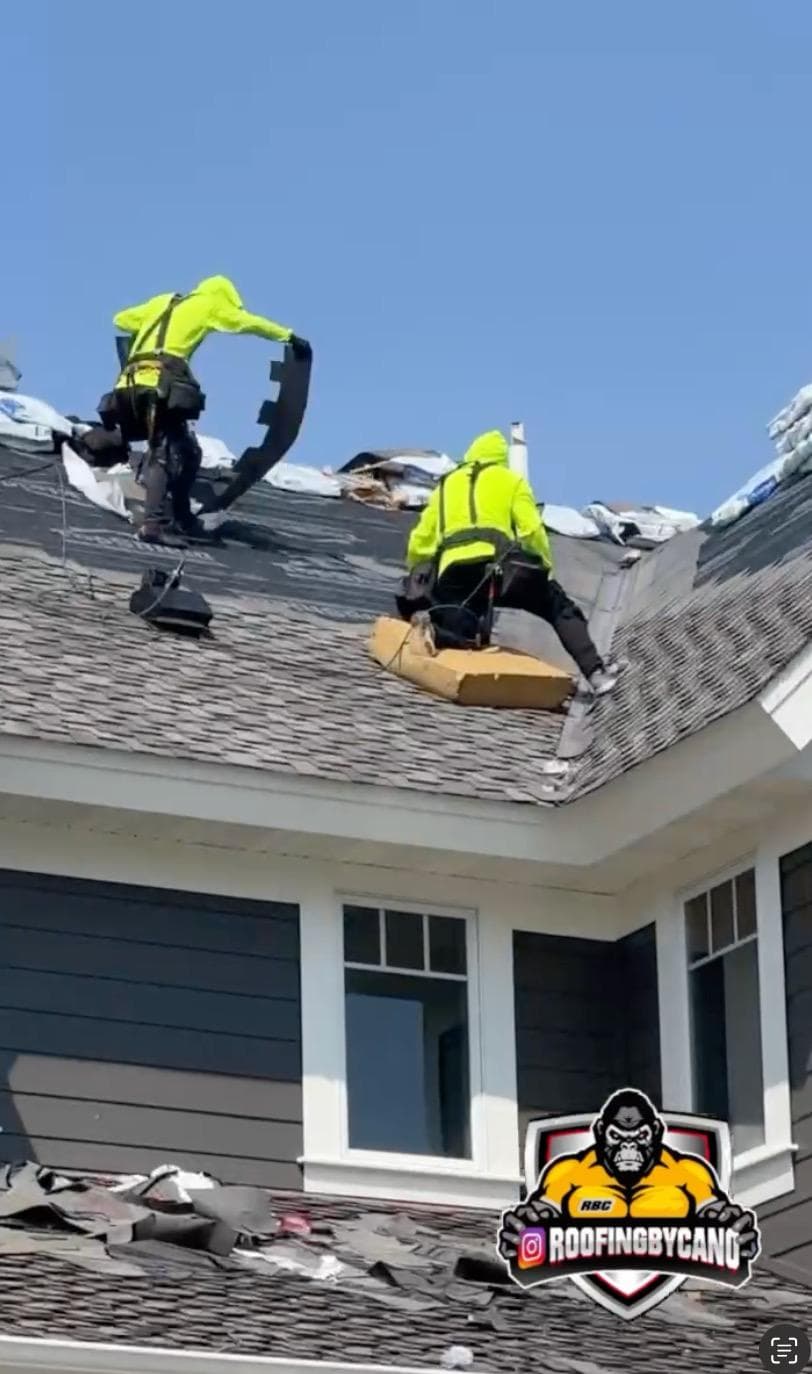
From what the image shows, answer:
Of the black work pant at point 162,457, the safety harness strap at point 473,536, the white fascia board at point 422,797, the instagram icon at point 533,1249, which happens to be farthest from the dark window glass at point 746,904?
the black work pant at point 162,457

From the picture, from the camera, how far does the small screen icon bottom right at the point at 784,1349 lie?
13844mm

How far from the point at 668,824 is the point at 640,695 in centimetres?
175

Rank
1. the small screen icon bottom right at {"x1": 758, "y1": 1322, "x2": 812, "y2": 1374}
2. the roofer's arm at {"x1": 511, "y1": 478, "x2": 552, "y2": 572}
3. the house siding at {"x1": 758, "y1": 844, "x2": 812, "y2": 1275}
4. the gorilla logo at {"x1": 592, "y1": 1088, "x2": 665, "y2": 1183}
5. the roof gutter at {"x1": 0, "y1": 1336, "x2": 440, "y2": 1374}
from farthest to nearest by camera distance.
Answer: the roofer's arm at {"x1": 511, "y1": 478, "x2": 552, "y2": 572} → the house siding at {"x1": 758, "y1": 844, "x2": 812, "y2": 1275} → the gorilla logo at {"x1": 592, "y1": 1088, "x2": 665, "y2": 1183} → the small screen icon bottom right at {"x1": 758, "y1": 1322, "x2": 812, "y2": 1374} → the roof gutter at {"x1": 0, "y1": 1336, "x2": 440, "y2": 1374}

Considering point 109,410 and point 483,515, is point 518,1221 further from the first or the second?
point 109,410

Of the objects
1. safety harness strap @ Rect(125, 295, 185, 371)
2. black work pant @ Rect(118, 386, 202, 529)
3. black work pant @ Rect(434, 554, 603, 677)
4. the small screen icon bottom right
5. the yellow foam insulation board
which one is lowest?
the small screen icon bottom right

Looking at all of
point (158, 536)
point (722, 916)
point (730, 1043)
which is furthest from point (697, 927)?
point (158, 536)

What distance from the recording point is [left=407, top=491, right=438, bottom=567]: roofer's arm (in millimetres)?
19453

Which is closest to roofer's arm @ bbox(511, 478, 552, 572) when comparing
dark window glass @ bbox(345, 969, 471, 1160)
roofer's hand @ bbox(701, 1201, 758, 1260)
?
dark window glass @ bbox(345, 969, 471, 1160)

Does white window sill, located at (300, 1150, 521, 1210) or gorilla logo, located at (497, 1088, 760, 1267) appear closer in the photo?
gorilla logo, located at (497, 1088, 760, 1267)

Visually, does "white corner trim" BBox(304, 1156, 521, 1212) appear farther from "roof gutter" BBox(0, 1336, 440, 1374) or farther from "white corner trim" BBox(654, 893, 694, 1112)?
"roof gutter" BBox(0, 1336, 440, 1374)

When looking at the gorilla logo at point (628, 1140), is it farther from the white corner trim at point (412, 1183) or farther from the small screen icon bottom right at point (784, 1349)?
the white corner trim at point (412, 1183)

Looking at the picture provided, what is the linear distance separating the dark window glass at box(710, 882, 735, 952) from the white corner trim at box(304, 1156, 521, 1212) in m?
1.55

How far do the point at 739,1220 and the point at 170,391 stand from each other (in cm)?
745

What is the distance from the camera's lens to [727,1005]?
16703 mm
